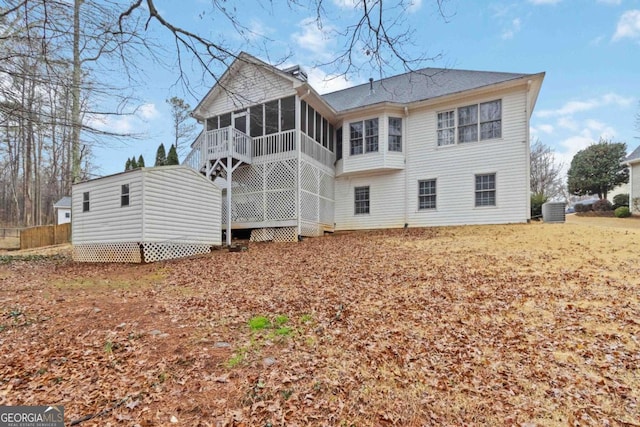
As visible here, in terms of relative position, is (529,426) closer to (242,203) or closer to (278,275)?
(278,275)

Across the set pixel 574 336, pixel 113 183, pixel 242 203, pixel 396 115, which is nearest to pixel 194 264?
pixel 113 183

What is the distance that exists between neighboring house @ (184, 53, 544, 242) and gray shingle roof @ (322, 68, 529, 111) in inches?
3.8

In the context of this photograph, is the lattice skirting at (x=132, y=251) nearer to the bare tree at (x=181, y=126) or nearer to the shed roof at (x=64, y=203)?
the bare tree at (x=181, y=126)

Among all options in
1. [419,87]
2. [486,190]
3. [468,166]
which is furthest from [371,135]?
[486,190]

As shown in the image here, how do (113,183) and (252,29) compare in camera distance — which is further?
(113,183)

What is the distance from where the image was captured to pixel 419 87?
15.3 m

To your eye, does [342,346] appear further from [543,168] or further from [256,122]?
[543,168]

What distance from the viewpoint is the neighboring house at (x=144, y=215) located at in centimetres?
1000

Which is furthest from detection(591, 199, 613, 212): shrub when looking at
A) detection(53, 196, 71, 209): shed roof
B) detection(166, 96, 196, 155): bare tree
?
detection(53, 196, 71, 209): shed roof

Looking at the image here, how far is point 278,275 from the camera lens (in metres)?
7.50

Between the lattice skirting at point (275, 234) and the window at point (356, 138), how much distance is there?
4.77 m

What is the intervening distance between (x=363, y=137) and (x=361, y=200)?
2.85 m

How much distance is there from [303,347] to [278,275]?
3759 millimetres

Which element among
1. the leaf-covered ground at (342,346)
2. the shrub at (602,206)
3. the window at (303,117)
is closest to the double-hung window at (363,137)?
the window at (303,117)
